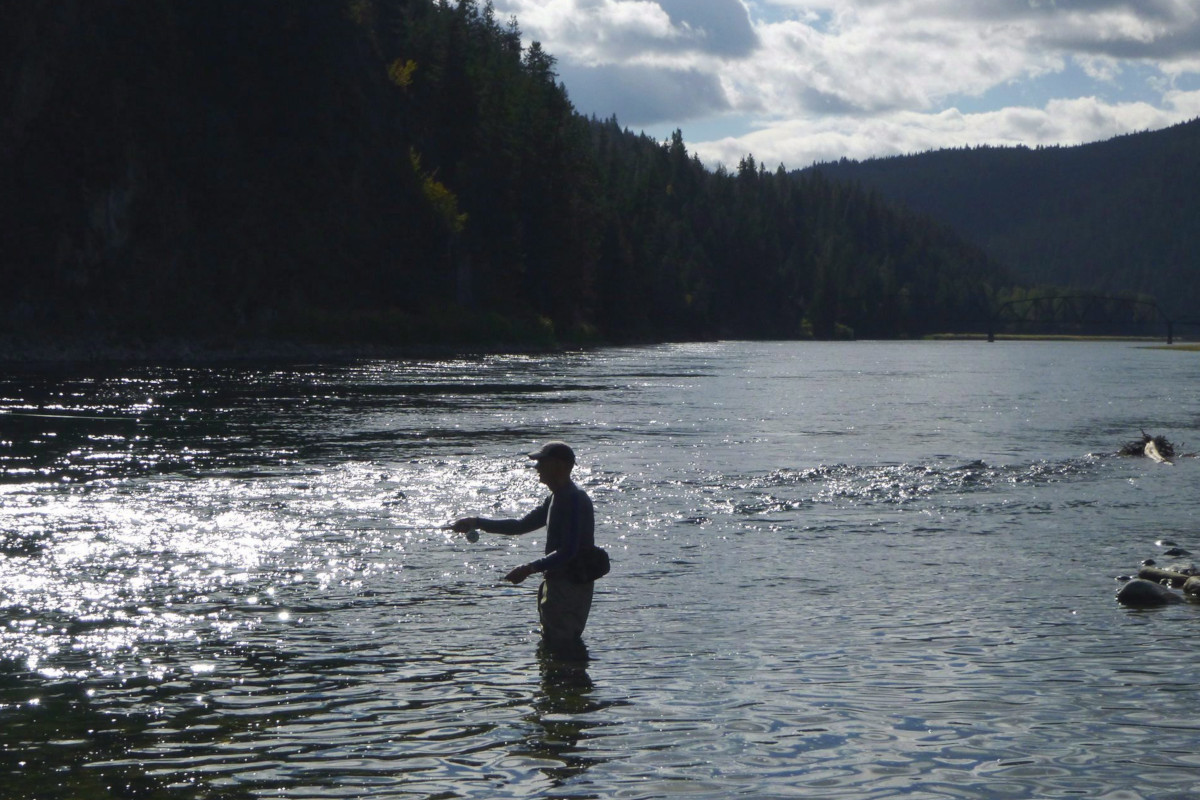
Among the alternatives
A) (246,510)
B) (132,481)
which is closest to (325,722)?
(246,510)

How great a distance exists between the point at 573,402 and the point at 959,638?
112ft

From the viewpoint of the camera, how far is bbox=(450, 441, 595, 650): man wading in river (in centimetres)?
1126

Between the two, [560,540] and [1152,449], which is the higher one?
[560,540]

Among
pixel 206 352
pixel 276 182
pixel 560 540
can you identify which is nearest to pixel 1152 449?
pixel 560 540

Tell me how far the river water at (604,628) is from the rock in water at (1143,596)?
37 centimetres

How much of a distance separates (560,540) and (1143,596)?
7.25m

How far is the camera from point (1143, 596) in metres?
14.7

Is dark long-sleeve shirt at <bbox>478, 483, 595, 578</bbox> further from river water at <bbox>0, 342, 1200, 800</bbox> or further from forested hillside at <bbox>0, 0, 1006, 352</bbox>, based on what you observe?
forested hillside at <bbox>0, 0, 1006, 352</bbox>

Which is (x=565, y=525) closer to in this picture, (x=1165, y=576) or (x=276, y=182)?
(x=1165, y=576)

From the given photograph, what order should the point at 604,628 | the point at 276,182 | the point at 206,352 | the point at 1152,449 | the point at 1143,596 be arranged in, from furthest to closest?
1. the point at 276,182
2. the point at 206,352
3. the point at 1152,449
4. the point at 1143,596
5. the point at 604,628

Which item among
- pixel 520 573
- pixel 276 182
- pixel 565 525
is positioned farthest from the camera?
pixel 276 182

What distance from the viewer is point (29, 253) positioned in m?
72.8

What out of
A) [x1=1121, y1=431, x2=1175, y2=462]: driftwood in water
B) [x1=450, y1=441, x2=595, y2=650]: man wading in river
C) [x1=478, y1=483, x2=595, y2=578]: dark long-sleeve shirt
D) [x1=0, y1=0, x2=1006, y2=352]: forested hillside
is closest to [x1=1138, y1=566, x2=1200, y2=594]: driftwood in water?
[x1=450, y1=441, x2=595, y2=650]: man wading in river

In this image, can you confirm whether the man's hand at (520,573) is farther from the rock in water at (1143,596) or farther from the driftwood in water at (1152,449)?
the driftwood in water at (1152,449)
